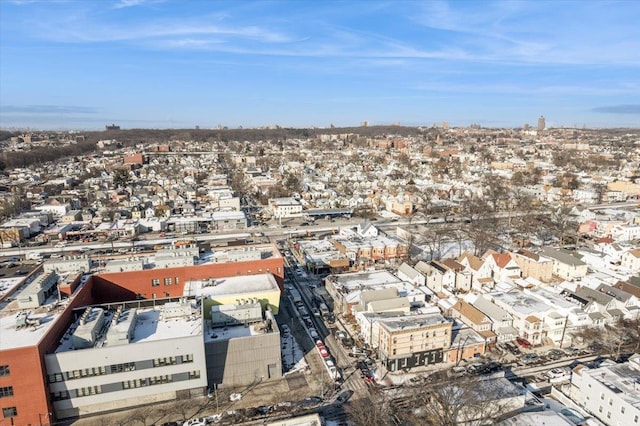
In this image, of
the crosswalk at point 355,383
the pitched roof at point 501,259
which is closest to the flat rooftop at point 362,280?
the crosswalk at point 355,383

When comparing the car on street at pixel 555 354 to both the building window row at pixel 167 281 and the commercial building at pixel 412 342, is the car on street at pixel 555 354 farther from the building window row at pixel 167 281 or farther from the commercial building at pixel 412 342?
the building window row at pixel 167 281

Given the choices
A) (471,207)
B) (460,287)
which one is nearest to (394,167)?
(471,207)

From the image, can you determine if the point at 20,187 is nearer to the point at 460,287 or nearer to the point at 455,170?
the point at 460,287

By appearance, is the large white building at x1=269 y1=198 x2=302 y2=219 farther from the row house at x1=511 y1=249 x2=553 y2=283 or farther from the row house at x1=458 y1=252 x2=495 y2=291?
the row house at x1=511 y1=249 x2=553 y2=283

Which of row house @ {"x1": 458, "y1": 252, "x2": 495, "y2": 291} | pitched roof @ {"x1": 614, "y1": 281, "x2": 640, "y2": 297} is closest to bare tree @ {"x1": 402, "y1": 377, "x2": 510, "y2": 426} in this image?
row house @ {"x1": 458, "y1": 252, "x2": 495, "y2": 291}

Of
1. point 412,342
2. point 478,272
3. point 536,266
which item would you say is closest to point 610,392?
point 412,342

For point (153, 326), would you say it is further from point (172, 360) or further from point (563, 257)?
point (563, 257)
